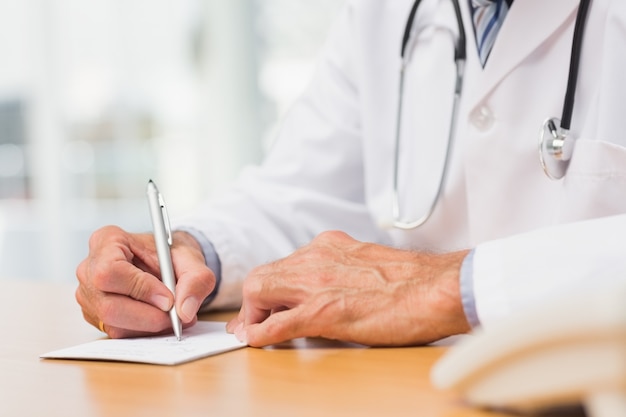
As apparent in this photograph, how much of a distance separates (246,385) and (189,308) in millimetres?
223

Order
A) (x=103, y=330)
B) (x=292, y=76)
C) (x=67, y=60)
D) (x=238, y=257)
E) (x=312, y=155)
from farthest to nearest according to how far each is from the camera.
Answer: (x=67, y=60) → (x=292, y=76) → (x=312, y=155) → (x=238, y=257) → (x=103, y=330)

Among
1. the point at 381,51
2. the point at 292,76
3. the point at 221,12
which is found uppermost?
the point at 221,12

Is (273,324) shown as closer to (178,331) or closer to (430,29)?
(178,331)

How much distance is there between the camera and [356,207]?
135 centimetres

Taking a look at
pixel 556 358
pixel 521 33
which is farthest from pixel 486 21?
pixel 556 358

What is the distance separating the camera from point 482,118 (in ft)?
3.54

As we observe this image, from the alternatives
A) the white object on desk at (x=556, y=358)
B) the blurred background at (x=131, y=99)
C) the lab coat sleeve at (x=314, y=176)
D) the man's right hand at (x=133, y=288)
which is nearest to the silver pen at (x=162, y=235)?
the man's right hand at (x=133, y=288)

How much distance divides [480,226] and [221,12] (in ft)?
8.67

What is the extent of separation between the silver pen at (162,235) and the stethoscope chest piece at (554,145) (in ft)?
1.36

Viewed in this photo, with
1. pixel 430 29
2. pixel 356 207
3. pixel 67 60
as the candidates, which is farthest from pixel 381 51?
pixel 67 60

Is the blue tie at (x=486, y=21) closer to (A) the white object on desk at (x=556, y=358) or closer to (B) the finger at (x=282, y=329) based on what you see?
(B) the finger at (x=282, y=329)

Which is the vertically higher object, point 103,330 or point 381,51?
point 381,51

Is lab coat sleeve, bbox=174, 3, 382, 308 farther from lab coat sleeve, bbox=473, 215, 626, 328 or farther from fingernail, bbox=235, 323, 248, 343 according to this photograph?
lab coat sleeve, bbox=473, 215, 626, 328

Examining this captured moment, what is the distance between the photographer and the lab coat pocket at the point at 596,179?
0.93m
